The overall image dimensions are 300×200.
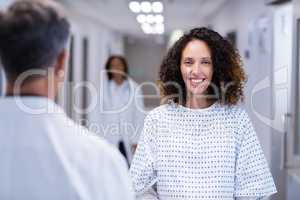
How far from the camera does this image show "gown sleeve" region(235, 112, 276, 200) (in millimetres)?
1570

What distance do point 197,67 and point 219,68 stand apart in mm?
91

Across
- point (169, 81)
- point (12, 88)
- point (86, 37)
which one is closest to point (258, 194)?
point (169, 81)

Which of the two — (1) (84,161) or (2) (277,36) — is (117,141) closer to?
(2) (277,36)

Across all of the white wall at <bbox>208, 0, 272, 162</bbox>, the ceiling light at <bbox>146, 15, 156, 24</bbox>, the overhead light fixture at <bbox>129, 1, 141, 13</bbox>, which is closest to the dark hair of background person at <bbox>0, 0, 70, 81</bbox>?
the white wall at <bbox>208, 0, 272, 162</bbox>

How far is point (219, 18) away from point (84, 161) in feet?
21.6

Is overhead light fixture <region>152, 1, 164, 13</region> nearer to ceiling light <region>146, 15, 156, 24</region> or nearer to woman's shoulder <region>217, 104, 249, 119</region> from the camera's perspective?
ceiling light <region>146, 15, 156, 24</region>

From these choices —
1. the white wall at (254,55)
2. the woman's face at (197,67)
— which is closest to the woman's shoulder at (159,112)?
the woman's face at (197,67)

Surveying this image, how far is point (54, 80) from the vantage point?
913 millimetres

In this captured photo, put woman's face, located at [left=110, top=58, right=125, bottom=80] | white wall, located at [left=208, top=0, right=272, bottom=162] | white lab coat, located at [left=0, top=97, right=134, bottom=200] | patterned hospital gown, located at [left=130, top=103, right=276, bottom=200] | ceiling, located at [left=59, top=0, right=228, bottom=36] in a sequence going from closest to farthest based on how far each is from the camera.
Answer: white lab coat, located at [left=0, top=97, right=134, bottom=200]
patterned hospital gown, located at [left=130, top=103, right=276, bottom=200]
white wall, located at [left=208, top=0, right=272, bottom=162]
woman's face, located at [left=110, top=58, right=125, bottom=80]
ceiling, located at [left=59, top=0, right=228, bottom=36]

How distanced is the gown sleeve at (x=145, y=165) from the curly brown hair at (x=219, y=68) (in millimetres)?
176

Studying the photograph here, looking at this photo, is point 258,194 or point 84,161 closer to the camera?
point 84,161

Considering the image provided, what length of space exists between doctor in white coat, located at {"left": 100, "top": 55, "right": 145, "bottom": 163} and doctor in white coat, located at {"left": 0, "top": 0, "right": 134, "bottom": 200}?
3.03 metres

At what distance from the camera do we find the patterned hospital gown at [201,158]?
5.11 feet

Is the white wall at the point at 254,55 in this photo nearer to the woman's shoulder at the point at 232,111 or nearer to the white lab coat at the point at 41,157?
the woman's shoulder at the point at 232,111
